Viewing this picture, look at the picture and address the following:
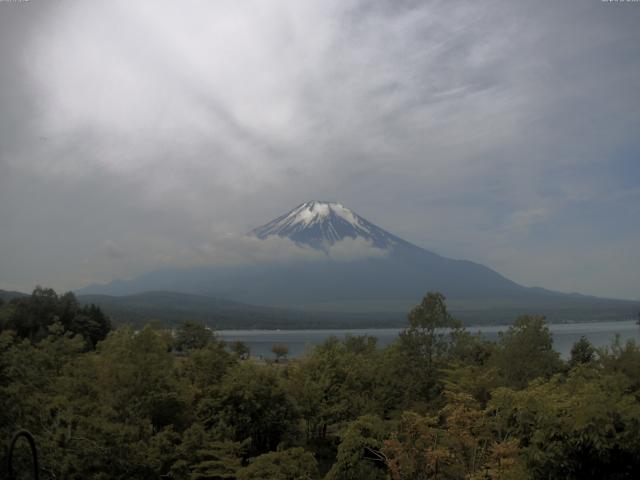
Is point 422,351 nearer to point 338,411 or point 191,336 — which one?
point 338,411

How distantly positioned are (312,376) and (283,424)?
5.13 meters

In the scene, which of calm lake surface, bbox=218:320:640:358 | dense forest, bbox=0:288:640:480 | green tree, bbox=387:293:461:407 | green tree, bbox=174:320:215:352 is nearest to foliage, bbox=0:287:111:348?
green tree, bbox=174:320:215:352

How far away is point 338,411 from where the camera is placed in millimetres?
24000

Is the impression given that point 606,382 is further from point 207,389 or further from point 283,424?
point 207,389

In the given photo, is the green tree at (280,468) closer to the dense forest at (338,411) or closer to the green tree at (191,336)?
the dense forest at (338,411)

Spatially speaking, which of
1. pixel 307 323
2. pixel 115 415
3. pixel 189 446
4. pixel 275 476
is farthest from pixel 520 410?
pixel 307 323

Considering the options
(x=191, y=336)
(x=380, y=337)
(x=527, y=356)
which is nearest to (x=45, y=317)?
(x=191, y=336)

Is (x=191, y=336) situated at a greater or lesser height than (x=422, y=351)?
lesser

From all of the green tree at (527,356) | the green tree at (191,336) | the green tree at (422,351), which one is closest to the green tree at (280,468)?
the green tree at (422,351)

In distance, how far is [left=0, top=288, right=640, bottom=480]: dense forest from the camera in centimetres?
1245

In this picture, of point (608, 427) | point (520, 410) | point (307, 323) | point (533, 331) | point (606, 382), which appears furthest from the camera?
point (307, 323)

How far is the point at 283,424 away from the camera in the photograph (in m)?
21.2

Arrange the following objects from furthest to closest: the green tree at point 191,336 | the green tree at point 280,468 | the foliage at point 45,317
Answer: the green tree at point 191,336, the foliage at point 45,317, the green tree at point 280,468

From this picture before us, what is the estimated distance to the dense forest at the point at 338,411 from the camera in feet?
40.9
